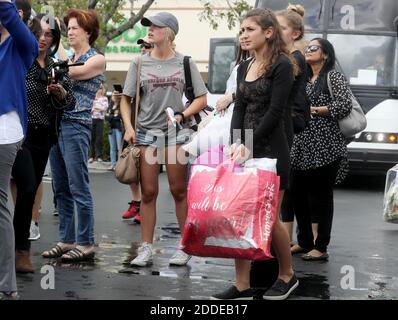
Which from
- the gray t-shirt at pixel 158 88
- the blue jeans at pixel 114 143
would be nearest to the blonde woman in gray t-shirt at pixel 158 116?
the gray t-shirt at pixel 158 88

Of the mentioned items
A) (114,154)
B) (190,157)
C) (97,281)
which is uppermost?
(190,157)

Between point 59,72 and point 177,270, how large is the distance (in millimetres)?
1788

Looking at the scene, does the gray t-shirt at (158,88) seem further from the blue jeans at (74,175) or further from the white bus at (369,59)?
the white bus at (369,59)

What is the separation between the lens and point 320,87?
851cm

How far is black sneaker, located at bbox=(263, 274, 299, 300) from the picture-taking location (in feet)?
21.1

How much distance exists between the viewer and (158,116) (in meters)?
7.80

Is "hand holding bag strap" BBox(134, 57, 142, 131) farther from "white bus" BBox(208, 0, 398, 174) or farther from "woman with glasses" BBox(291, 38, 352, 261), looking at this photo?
"white bus" BBox(208, 0, 398, 174)

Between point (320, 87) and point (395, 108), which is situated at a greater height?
point (320, 87)

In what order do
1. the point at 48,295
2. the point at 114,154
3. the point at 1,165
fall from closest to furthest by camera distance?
the point at 1,165 < the point at 48,295 < the point at 114,154

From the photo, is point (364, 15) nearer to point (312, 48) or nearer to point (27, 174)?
point (312, 48)

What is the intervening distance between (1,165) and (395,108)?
10890mm

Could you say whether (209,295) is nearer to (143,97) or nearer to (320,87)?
(143,97)

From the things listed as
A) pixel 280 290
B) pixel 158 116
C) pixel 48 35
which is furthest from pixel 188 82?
pixel 280 290

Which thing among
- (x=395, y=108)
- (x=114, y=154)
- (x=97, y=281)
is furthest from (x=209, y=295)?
(x=114, y=154)
